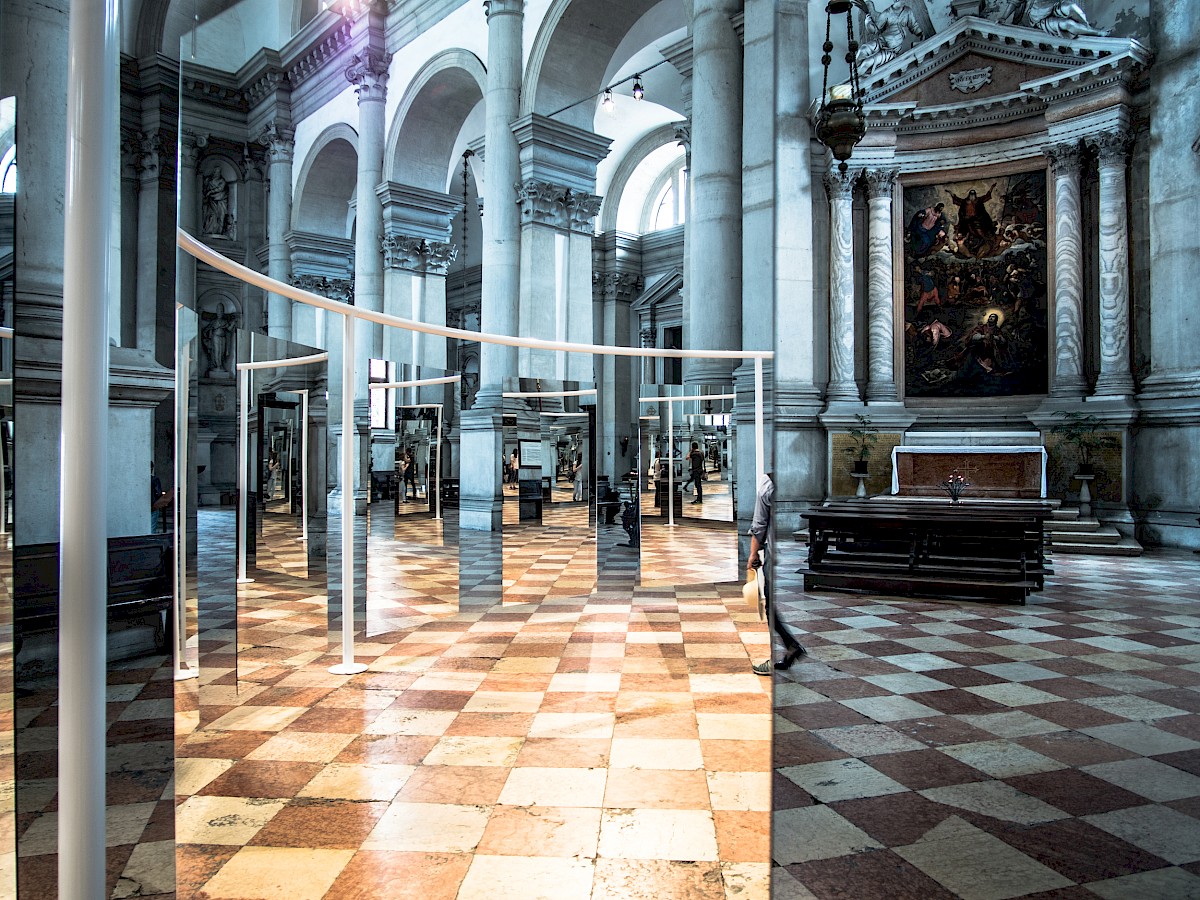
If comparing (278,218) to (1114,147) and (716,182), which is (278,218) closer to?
(716,182)

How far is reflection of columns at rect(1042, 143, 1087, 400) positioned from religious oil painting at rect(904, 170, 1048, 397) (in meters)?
0.39

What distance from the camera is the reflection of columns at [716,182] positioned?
220 inches

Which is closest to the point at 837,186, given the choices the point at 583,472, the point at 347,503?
the point at 583,472

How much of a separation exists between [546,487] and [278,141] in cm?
650

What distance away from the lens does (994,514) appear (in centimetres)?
620

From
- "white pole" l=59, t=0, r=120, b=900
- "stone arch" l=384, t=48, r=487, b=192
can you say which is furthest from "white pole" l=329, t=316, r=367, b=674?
"stone arch" l=384, t=48, r=487, b=192

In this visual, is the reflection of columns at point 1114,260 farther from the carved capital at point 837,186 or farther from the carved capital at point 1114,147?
the carved capital at point 837,186

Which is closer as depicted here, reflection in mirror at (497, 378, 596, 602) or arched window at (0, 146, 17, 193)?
arched window at (0, 146, 17, 193)

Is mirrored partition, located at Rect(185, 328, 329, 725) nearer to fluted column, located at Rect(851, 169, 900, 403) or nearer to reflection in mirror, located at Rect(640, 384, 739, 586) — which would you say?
reflection in mirror, located at Rect(640, 384, 739, 586)

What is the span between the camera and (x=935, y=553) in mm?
6547

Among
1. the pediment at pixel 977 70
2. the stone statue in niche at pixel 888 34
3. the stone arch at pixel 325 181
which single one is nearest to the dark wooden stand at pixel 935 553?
the stone arch at pixel 325 181

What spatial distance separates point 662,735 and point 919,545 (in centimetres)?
433

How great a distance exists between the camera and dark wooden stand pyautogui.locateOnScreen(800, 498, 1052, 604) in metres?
5.86

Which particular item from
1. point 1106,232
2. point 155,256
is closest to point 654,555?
point 155,256
